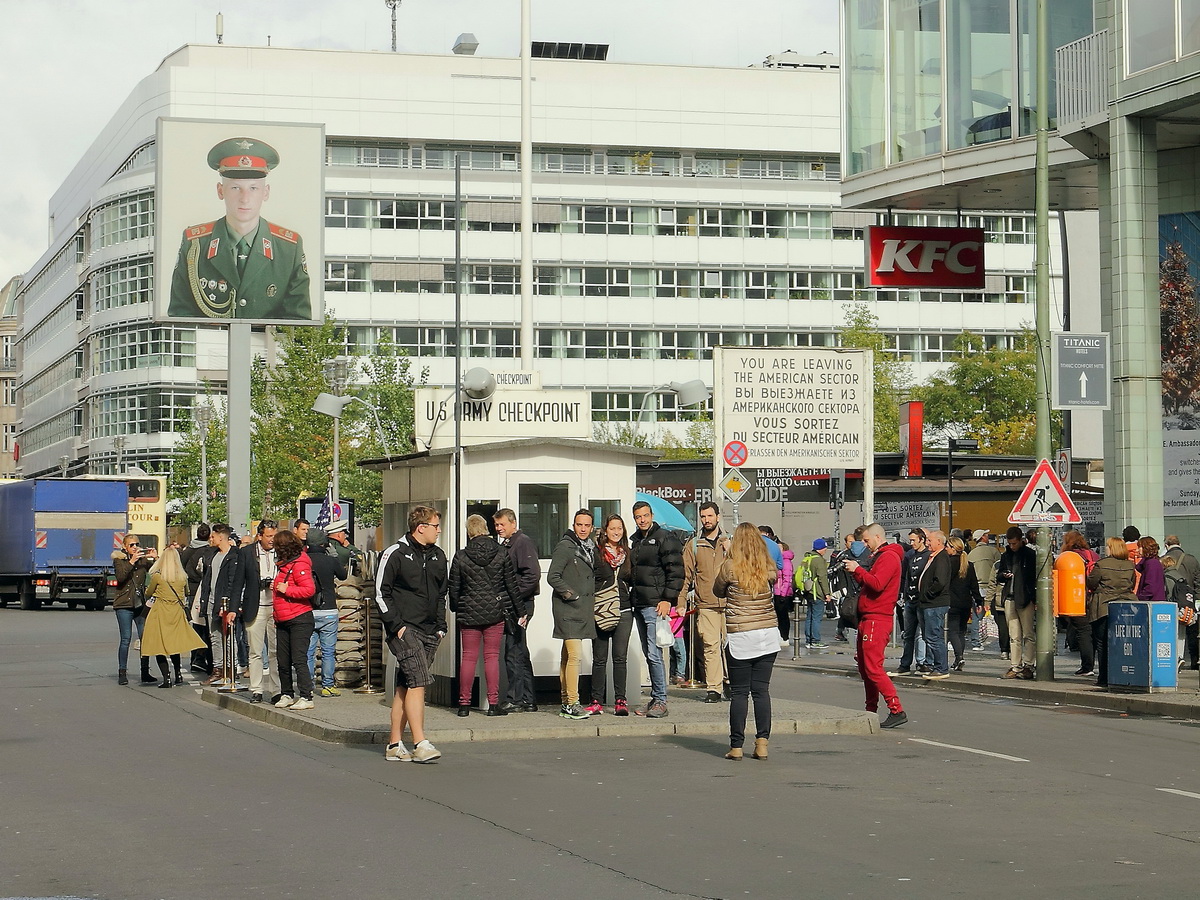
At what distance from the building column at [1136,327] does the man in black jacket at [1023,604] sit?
2.78 m

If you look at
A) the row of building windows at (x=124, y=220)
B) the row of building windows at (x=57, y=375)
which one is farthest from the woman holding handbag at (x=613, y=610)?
the row of building windows at (x=57, y=375)

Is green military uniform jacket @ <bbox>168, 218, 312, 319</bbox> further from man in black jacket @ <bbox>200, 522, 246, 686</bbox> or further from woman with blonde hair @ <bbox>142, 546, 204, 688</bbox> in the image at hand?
woman with blonde hair @ <bbox>142, 546, 204, 688</bbox>

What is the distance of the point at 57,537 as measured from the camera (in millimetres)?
52125

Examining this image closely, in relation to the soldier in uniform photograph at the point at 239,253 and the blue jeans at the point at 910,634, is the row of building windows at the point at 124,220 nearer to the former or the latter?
the soldier in uniform photograph at the point at 239,253

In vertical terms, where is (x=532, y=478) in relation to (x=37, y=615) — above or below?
above

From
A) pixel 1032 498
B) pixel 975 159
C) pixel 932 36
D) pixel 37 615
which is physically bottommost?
pixel 37 615

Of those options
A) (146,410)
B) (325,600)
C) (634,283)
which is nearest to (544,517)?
(325,600)

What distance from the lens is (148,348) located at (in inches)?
3371

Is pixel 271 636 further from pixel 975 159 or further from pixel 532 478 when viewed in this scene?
pixel 975 159

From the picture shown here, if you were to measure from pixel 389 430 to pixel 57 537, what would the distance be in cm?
1549

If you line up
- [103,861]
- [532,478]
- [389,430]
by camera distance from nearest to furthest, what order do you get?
[103,861] < [532,478] < [389,430]

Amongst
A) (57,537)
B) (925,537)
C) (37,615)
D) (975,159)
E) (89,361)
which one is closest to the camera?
(925,537)

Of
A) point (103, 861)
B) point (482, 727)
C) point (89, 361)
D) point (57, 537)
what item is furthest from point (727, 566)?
point (89, 361)

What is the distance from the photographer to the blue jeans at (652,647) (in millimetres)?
16094
